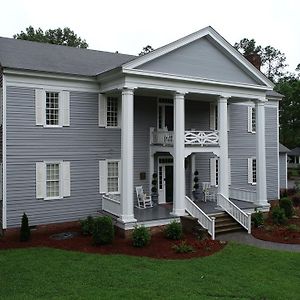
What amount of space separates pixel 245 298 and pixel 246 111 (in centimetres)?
1705

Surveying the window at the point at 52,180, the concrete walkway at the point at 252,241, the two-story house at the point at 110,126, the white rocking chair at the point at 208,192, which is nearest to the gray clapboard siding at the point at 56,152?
the two-story house at the point at 110,126

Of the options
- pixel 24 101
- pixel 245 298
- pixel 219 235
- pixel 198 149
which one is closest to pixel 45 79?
pixel 24 101

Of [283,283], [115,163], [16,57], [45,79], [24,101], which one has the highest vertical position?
[16,57]

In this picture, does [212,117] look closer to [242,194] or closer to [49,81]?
[242,194]

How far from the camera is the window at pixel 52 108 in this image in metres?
18.6

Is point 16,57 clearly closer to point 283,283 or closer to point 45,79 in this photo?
point 45,79

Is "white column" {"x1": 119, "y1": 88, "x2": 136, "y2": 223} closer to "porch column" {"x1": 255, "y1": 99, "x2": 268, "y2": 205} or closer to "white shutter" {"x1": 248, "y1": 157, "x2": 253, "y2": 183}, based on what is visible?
"porch column" {"x1": 255, "y1": 99, "x2": 268, "y2": 205}

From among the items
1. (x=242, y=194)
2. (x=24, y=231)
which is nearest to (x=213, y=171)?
(x=242, y=194)

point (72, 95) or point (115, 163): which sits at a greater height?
point (72, 95)

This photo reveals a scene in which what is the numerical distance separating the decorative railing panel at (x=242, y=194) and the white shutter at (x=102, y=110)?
9634 millimetres

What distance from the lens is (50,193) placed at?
18656 mm

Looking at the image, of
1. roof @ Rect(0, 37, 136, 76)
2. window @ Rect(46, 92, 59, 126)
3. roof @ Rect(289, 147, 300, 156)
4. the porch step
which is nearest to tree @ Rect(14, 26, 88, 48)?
roof @ Rect(0, 37, 136, 76)

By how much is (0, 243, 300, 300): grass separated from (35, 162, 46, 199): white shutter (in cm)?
343

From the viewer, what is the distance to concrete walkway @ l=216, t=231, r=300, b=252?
1620 cm
